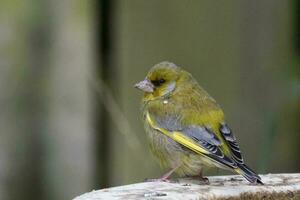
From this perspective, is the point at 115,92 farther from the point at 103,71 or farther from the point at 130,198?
the point at 130,198

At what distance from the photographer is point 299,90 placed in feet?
20.5

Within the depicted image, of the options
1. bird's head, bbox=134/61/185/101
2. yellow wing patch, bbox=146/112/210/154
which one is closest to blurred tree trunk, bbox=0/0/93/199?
bird's head, bbox=134/61/185/101

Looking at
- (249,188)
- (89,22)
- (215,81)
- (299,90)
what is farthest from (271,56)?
(249,188)

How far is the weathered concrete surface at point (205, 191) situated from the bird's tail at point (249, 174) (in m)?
0.03

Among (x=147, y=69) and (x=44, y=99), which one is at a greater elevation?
(x=147, y=69)

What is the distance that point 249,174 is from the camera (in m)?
5.34

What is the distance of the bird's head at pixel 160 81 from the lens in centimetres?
624

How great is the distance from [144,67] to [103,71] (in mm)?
1302

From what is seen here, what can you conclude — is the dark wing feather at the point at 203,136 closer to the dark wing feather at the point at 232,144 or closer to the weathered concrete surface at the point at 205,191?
the dark wing feather at the point at 232,144

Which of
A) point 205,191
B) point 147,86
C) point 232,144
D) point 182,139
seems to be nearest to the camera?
point 205,191

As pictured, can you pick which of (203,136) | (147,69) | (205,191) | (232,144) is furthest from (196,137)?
(147,69)

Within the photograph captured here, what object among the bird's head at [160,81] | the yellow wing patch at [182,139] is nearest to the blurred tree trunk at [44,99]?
the bird's head at [160,81]

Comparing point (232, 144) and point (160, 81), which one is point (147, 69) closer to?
point (160, 81)

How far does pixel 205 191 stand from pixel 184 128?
920 mm
